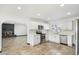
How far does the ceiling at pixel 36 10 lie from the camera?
154 cm

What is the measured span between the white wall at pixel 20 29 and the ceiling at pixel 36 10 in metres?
0.18

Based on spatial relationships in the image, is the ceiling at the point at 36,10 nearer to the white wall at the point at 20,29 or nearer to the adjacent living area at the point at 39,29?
the adjacent living area at the point at 39,29

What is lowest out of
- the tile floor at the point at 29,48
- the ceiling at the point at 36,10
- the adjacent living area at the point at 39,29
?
the tile floor at the point at 29,48

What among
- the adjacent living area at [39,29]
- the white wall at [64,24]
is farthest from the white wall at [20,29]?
the white wall at [64,24]

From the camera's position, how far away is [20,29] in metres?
1.67

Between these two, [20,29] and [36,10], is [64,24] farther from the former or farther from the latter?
[20,29]

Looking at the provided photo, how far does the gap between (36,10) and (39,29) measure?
35 cm

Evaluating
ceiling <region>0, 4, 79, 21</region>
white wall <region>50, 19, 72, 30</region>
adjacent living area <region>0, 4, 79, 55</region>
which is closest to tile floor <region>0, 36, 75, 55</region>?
adjacent living area <region>0, 4, 79, 55</region>

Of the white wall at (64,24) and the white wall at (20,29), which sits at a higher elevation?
the white wall at (64,24)

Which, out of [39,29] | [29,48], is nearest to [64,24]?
[39,29]

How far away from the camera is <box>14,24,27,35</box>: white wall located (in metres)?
1.64

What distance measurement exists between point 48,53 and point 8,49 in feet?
2.41

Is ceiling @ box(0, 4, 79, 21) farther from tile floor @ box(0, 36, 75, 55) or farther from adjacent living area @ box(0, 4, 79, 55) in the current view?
tile floor @ box(0, 36, 75, 55)

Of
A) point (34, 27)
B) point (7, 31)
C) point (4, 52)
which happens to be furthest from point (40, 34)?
point (4, 52)
